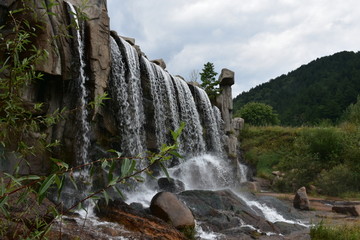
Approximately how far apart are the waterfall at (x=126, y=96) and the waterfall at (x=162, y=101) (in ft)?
3.48

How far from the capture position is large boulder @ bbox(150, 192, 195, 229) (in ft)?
22.1

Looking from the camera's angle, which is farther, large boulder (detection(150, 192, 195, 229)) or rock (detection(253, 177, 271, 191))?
rock (detection(253, 177, 271, 191))

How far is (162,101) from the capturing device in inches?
541

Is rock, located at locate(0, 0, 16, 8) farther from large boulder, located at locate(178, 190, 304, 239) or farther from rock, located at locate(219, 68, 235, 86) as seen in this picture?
rock, located at locate(219, 68, 235, 86)

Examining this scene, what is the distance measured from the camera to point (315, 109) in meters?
50.5

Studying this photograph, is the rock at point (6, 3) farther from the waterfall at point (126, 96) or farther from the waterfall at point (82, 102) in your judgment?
the waterfall at point (126, 96)

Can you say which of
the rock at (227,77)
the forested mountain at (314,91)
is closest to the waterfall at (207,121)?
the rock at (227,77)

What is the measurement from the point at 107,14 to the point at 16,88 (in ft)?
28.6

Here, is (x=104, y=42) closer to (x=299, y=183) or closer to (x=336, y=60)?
(x=299, y=183)

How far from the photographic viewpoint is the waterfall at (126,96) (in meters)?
10.8

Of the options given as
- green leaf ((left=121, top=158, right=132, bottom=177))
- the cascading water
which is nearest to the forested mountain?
the cascading water

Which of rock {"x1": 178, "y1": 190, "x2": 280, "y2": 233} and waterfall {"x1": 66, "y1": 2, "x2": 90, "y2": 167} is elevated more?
waterfall {"x1": 66, "y1": 2, "x2": 90, "y2": 167}

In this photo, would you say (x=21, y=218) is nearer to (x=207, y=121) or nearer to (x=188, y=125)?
(x=188, y=125)

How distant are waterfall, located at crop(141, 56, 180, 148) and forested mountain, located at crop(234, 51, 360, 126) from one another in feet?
111
